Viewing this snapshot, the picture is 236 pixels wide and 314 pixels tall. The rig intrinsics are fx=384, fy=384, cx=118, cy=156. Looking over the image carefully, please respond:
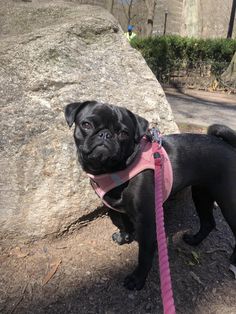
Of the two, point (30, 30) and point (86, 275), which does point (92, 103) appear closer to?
point (86, 275)

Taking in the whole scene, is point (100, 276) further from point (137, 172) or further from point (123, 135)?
point (123, 135)

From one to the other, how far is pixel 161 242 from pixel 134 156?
0.89 meters

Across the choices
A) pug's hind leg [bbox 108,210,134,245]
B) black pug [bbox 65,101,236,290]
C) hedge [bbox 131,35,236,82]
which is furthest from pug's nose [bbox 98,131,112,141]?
hedge [bbox 131,35,236,82]

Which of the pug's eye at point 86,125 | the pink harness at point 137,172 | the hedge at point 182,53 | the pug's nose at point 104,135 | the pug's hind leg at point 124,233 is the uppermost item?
the pug's eye at point 86,125

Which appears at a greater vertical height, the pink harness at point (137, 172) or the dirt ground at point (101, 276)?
the pink harness at point (137, 172)

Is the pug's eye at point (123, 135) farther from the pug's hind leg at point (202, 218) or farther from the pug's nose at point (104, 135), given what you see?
the pug's hind leg at point (202, 218)

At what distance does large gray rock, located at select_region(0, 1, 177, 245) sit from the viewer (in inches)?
122

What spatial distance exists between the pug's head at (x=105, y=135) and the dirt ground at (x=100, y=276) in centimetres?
83

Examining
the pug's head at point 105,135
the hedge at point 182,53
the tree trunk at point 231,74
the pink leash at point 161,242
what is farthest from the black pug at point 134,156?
the tree trunk at point 231,74

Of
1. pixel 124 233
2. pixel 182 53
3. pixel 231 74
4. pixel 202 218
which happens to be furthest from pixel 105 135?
pixel 182 53

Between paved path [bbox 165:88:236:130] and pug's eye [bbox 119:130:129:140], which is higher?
pug's eye [bbox 119:130:129:140]

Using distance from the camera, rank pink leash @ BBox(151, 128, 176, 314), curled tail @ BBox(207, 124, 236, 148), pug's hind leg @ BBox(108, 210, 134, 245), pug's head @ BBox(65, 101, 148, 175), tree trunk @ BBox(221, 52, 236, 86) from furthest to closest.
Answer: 1. tree trunk @ BBox(221, 52, 236, 86)
2. pug's hind leg @ BBox(108, 210, 134, 245)
3. curled tail @ BBox(207, 124, 236, 148)
4. pug's head @ BBox(65, 101, 148, 175)
5. pink leash @ BBox(151, 128, 176, 314)

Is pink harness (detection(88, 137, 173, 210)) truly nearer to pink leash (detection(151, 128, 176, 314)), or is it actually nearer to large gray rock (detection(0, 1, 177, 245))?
pink leash (detection(151, 128, 176, 314))

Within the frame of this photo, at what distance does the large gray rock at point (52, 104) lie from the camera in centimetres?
309
